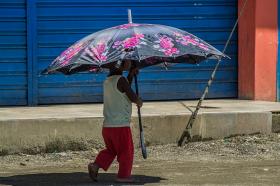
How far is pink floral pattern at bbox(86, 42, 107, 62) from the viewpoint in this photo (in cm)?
591

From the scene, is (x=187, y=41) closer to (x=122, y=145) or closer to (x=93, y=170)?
(x=122, y=145)

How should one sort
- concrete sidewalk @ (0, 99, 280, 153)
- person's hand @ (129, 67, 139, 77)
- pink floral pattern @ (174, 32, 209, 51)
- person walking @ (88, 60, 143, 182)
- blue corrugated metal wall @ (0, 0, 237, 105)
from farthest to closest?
blue corrugated metal wall @ (0, 0, 237, 105) → concrete sidewalk @ (0, 99, 280, 153) → person's hand @ (129, 67, 139, 77) → person walking @ (88, 60, 143, 182) → pink floral pattern @ (174, 32, 209, 51)

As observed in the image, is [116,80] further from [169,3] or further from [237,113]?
[169,3]

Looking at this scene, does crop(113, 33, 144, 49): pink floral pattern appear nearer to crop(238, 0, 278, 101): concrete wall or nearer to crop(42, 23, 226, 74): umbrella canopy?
crop(42, 23, 226, 74): umbrella canopy

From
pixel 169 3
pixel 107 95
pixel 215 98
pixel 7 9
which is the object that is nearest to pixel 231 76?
pixel 215 98

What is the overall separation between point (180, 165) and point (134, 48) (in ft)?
8.05

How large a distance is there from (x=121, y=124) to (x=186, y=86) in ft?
14.3

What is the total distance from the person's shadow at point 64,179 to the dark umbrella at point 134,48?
126 centimetres

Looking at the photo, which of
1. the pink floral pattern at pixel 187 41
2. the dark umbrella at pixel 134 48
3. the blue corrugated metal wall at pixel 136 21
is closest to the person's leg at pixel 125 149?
the dark umbrella at pixel 134 48

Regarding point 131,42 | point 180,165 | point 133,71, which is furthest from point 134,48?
point 180,165

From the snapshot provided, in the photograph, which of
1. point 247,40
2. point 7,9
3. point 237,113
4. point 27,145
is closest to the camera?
point 27,145

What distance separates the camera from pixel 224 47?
35.6 ft

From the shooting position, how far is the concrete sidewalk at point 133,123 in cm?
842

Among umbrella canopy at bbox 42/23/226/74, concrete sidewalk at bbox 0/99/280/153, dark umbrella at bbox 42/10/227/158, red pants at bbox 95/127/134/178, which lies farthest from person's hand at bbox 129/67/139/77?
concrete sidewalk at bbox 0/99/280/153
